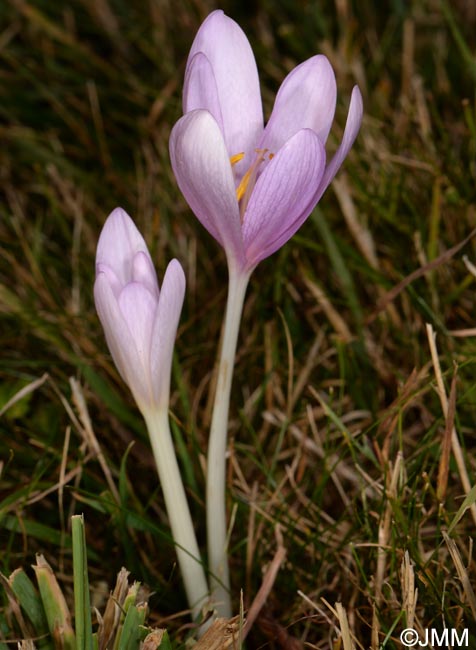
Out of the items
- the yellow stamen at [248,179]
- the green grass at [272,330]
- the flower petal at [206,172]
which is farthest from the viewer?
the green grass at [272,330]

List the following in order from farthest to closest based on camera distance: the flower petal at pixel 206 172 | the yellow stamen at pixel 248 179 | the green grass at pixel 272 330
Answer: the green grass at pixel 272 330, the yellow stamen at pixel 248 179, the flower petal at pixel 206 172

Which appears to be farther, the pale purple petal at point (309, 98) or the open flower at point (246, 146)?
the pale purple petal at point (309, 98)

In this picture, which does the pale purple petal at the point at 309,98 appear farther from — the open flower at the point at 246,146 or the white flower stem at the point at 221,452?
the white flower stem at the point at 221,452

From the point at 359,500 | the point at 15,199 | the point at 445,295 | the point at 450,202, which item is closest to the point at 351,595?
the point at 359,500

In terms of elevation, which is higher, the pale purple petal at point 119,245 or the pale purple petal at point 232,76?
the pale purple petal at point 232,76

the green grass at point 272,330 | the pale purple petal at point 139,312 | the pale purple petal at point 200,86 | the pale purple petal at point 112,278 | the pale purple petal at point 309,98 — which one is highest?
the pale purple petal at point 200,86

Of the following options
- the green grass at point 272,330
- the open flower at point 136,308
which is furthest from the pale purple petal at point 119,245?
the green grass at point 272,330
